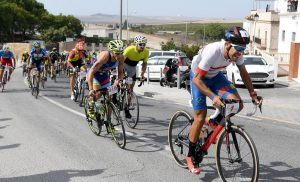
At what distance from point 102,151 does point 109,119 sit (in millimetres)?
722

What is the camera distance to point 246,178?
19.0 feet

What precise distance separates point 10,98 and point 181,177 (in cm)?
1098

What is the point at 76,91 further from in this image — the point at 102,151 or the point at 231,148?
the point at 231,148

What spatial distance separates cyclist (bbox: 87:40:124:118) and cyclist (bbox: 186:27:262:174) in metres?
2.35

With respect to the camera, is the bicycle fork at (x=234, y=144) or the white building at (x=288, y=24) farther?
the white building at (x=288, y=24)

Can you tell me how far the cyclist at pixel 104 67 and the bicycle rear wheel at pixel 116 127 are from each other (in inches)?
19.7

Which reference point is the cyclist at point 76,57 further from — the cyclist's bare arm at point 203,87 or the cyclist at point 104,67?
the cyclist's bare arm at point 203,87

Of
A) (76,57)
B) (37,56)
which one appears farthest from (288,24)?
(76,57)

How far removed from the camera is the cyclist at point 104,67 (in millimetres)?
8219

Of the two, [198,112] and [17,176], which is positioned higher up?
[198,112]

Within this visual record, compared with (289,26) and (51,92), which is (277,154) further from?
(289,26)

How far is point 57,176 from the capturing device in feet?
21.3

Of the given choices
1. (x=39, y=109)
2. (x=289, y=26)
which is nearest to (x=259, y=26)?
(x=289, y=26)

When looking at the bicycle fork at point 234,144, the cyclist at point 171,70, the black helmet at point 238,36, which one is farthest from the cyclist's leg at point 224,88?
the cyclist at point 171,70
